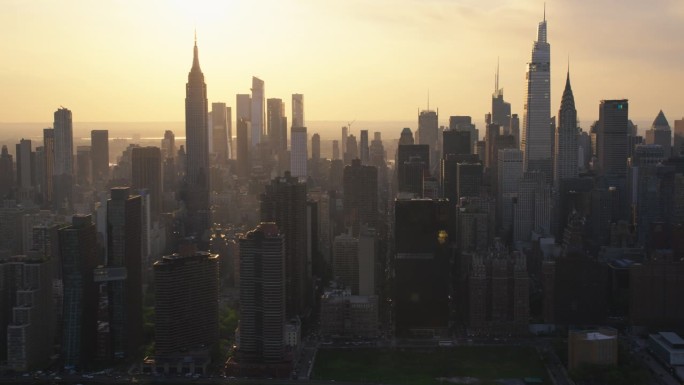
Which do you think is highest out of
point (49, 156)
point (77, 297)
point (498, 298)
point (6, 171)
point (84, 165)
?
point (49, 156)

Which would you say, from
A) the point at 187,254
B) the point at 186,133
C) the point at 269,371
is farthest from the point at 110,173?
the point at 269,371

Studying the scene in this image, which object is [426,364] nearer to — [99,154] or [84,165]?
[84,165]

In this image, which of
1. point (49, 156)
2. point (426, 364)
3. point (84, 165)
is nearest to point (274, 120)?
point (84, 165)

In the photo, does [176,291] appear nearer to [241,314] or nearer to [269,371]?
[241,314]

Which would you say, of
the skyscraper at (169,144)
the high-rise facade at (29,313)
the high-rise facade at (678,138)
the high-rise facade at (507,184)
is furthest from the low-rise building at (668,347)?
the skyscraper at (169,144)

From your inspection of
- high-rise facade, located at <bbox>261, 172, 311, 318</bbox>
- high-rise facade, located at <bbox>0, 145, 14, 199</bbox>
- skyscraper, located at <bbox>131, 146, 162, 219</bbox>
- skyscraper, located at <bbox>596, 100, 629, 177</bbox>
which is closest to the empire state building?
skyscraper, located at <bbox>131, 146, 162, 219</bbox>
